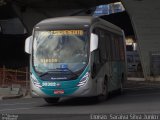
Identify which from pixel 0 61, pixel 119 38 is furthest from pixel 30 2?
pixel 119 38

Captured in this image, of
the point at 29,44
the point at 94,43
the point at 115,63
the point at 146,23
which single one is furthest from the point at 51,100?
the point at 146,23

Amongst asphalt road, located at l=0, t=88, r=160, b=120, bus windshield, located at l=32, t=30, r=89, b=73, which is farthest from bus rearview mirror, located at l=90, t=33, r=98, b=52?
asphalt road, located at l=0, t=88, r=160, b=120

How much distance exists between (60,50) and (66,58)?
39 cm

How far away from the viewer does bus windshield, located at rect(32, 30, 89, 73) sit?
67.5 ft

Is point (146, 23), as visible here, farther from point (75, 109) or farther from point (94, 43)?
point (75, 109)

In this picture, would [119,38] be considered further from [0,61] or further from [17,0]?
[0,61]

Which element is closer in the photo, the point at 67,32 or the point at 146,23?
the point at 67,32

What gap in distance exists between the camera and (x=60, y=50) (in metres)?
20.8

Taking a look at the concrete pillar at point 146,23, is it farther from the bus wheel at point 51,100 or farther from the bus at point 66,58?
the bus at point 66,58

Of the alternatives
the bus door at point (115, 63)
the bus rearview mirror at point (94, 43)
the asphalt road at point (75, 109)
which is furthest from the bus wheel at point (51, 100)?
the bus rearview mirror at point (94, 43)

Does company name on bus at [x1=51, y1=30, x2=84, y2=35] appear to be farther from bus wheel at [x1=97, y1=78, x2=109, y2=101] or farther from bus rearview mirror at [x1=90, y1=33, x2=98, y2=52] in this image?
bus wheel at [x1=97, y1=78, x2=109, y2=101]

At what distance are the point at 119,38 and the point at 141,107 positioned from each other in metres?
8.03

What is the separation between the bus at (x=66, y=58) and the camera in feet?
67.1

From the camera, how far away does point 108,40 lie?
23.5 meters
